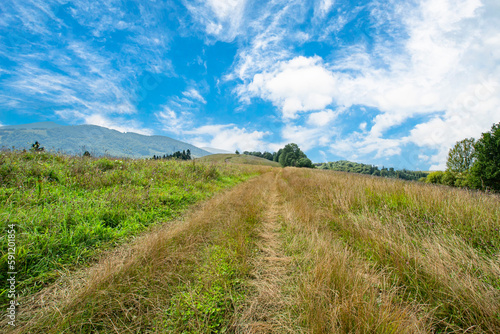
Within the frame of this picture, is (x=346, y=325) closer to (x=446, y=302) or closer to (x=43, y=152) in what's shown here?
(x=446, y=302)

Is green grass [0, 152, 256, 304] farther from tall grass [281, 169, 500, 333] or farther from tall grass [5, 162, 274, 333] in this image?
tall grass [281, 169, 500, 333]

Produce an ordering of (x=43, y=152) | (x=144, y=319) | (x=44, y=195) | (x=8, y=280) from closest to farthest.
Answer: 1. (x=144, y=319)
2. (x=8, y=280)
3. (x=44, y=195)
4. (x=43, y=152)

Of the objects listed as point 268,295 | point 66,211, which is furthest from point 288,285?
point 66,211

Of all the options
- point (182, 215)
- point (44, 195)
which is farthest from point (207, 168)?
point (44, 195)

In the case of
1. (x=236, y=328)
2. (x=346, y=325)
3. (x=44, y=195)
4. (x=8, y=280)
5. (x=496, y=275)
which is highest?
→ (x=44, y=195)

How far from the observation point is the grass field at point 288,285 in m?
1.61

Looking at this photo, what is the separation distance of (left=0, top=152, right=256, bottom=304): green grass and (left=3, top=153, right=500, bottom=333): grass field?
1.55ft

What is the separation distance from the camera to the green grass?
2441mm

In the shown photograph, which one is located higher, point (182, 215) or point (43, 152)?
point (43, 152)

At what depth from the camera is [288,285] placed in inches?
90.9

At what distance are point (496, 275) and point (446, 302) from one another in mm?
779

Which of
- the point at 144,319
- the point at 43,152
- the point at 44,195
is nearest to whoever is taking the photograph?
the point at 144,319

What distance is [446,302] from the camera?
1.80 meters

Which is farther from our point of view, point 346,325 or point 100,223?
point 100,223
